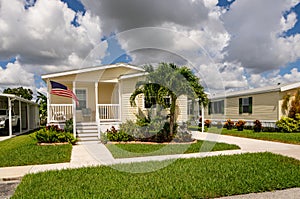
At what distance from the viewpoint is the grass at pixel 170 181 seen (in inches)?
155

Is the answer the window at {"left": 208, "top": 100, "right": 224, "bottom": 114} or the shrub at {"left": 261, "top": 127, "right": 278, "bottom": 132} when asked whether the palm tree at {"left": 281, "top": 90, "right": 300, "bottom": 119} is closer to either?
the shrub at {"left": 261, "top": 127, "right": 278, "bottom": 132}

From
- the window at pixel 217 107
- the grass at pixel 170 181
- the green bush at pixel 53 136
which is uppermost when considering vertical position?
the window at pixel 217 107

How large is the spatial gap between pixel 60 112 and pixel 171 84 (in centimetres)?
661

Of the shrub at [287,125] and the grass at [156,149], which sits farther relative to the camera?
the shrub at [287,125]

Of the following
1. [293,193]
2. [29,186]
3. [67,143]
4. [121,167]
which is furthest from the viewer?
[67,143]

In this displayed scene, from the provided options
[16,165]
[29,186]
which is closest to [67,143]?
[16,165]

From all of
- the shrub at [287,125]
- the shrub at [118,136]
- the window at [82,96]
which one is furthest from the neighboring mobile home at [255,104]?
the window at [82,96]

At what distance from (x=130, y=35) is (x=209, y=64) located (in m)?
3.12

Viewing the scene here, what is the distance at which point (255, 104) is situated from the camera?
53.8 ft

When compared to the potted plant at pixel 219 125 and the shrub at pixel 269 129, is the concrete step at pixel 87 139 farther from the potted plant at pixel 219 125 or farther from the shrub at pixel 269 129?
the potted plant at pixel 219 125

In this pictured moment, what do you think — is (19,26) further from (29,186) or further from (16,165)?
(29,186)

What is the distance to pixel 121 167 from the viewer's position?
5.80 m

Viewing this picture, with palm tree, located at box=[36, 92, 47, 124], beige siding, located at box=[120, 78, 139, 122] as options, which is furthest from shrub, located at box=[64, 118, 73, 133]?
palm tree, located at box=[36, 92, 47, 124]

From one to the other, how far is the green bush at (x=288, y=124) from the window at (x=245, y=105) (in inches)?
116
